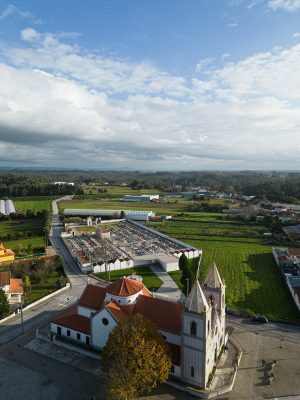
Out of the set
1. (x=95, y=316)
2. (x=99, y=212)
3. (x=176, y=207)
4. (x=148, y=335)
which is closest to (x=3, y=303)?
(x=95, y=316)

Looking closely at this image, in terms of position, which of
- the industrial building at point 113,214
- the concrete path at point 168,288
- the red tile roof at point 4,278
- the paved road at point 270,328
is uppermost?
the industrial building at point 113,214

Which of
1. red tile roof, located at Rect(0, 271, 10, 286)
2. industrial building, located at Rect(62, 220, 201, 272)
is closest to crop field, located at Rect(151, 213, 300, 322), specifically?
industrial building, located at Rect(62, 220, 201, 272)

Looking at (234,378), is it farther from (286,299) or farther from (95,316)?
(286,299)

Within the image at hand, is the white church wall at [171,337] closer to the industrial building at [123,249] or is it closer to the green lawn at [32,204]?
the industrial building at [123,249]

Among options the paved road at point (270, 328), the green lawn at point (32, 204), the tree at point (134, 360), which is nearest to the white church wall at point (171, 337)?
the tree at point (134, 360)

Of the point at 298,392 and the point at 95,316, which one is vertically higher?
the point at 95,316

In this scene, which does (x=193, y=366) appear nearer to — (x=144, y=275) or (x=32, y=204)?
(x=144, y=275)
